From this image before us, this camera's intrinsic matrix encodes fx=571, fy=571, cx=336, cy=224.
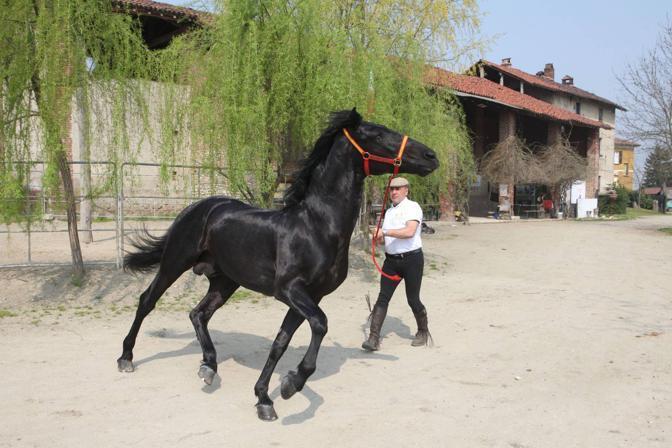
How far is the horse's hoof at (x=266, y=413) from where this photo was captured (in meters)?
3.78

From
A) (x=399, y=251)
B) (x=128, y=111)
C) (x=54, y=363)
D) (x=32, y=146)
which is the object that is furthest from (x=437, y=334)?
(x=32, y=146)

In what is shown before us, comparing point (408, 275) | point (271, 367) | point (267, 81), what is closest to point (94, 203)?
point (267, 81)

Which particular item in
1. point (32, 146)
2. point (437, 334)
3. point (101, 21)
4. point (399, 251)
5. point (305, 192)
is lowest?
point (437, 334)

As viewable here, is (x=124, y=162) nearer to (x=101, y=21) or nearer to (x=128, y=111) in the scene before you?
(x=128, y=111)

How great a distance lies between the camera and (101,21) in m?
7.30

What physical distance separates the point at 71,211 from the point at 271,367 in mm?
5216

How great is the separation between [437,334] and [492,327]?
0.74m

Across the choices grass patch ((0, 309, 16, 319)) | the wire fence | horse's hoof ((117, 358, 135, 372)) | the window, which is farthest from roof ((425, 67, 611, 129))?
the window

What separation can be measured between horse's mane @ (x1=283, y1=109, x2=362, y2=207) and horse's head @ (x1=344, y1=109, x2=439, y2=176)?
44 mm

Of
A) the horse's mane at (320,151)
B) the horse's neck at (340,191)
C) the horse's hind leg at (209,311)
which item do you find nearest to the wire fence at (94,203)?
the horse's hind leg at (209,311)

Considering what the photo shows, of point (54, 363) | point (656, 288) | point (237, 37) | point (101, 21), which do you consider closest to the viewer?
point (54, 363)

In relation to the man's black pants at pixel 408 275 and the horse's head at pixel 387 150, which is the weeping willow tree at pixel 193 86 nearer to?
the man's black pants at pixel 408 275

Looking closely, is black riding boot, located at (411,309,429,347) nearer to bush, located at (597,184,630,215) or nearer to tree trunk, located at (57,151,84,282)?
tree trunk, located at (57,151,84,282)

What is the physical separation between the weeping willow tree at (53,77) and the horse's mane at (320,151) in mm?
4184
